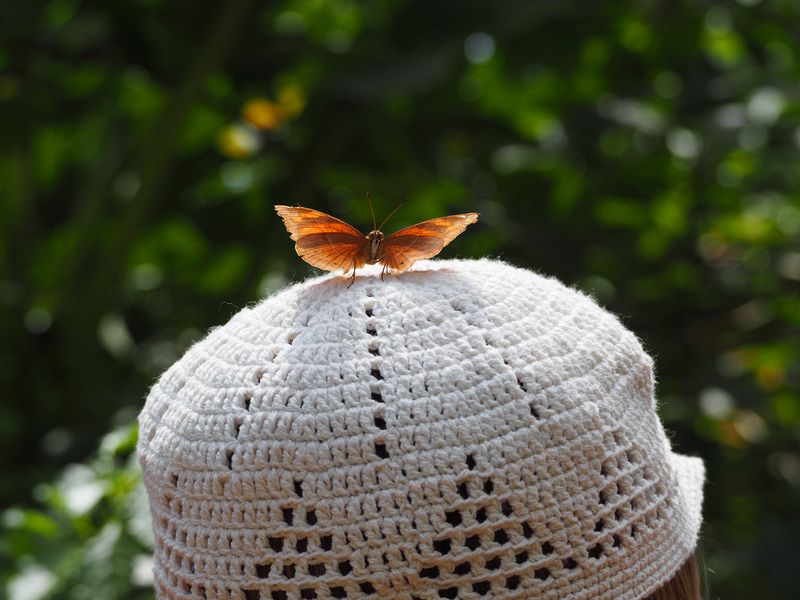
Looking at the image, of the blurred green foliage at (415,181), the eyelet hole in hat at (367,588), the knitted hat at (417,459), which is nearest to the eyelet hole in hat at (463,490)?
the knitted hat at (417,459)

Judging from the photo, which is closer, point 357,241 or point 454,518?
point 454,518

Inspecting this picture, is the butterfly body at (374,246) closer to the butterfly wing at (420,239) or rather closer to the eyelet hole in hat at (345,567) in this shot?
the butterfly wing at (420,239)

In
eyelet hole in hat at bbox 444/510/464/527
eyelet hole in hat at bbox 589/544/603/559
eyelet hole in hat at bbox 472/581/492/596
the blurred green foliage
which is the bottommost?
eyelet hole in hat at bbox 472/581/492/596

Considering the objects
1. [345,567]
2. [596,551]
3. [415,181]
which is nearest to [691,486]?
[596,551]

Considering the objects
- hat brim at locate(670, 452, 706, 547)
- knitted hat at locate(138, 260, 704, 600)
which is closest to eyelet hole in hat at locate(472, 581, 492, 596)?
knitted hat at locate(138, 260, 704, 600)

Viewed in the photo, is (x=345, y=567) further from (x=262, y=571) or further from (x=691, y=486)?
(x=691, y=486)

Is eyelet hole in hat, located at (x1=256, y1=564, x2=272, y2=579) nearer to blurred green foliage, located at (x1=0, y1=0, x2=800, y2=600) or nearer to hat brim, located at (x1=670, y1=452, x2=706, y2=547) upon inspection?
hat brim, located at (x1=670, y1=452, x2=706, y2=547)

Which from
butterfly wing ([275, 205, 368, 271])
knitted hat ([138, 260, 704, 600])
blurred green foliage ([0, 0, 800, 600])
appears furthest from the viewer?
blurred green foliage ([0, 0, 800, 600])
